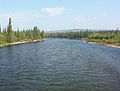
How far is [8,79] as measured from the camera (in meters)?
24.2

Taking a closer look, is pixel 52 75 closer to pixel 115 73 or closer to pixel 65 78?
pixel 65 78

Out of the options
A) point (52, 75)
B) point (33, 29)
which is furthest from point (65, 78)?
point (33, 29)

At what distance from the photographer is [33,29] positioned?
192125 millimetres

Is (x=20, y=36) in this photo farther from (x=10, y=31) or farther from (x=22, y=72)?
(x=22, y=72)

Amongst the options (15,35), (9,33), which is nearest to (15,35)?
(15,35)

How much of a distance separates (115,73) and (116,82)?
5.24m

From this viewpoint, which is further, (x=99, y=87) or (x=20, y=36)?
(x=20, y=36)

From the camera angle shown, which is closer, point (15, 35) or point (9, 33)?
point (9, 33)

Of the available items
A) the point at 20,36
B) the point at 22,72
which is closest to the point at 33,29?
the point at 20,36

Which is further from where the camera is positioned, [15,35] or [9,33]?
[15,35]

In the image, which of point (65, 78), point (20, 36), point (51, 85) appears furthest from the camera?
point (20, 36)

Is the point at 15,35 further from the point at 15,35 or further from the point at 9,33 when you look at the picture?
the point at 9,33

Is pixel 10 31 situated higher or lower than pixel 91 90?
higher

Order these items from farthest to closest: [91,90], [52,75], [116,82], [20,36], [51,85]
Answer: [20,36]
[52,75]
[116,82]
[51,85]
[91,90]
